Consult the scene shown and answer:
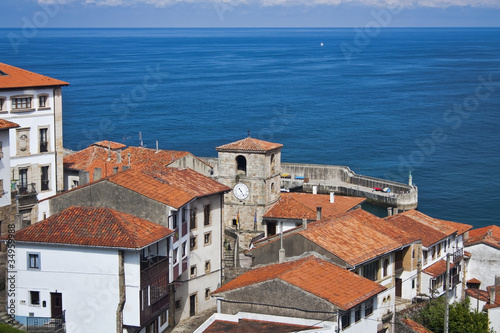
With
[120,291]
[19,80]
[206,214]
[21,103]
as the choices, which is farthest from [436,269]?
[19,80]

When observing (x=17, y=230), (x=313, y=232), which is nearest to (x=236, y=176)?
(x=313, y=232)

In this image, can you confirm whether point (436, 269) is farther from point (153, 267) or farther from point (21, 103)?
point (21, 103)

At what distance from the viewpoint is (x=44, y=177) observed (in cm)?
4481

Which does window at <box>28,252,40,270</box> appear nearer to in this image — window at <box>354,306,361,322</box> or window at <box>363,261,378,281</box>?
window at <box>354,306,361,322</box>

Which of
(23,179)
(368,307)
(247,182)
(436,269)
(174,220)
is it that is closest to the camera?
(368,307)

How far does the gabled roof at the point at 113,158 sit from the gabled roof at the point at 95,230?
1681 centimetres

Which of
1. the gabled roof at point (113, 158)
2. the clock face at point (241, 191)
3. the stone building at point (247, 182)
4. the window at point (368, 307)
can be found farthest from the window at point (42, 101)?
the window at point (368, 307)

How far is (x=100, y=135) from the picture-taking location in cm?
11406

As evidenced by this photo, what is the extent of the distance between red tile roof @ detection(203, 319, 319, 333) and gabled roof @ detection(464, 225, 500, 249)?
2257cm

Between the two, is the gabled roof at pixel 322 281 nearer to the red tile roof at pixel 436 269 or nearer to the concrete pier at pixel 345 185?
the red tile roof at pixel 436 269

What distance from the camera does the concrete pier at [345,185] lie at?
252ft

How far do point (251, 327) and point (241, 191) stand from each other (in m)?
22.3

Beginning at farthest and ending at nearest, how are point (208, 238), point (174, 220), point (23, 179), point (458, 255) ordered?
point (458, 255), point (23, 179), point (208, 238), point (174, 220)

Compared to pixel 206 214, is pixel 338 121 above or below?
above
